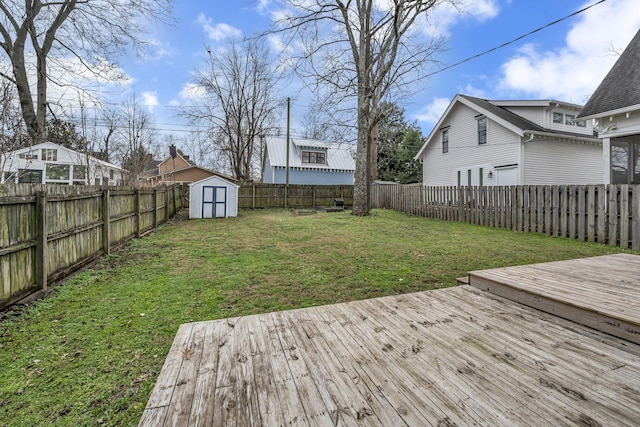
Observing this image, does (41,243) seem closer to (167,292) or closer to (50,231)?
(50,231)

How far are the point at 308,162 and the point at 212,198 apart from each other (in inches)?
502

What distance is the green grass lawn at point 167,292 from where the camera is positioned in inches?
72.4

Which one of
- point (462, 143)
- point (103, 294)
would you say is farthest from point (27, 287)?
point (462, 143)

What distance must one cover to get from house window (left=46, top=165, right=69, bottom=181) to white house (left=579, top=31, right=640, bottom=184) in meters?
24.3

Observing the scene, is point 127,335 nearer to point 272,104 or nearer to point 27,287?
point 27,287

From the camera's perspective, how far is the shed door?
40.0 feet

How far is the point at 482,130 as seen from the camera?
1430 cm

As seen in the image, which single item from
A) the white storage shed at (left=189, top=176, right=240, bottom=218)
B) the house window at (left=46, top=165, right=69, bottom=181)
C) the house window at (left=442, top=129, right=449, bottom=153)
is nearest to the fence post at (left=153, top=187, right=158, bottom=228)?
the white storage shed at (left=189, top=176, right=240, bottom=218)

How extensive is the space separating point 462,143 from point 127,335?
16.4 meters

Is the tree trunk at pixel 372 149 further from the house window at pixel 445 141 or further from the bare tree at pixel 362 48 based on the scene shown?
the bare tree at pixel 362 48

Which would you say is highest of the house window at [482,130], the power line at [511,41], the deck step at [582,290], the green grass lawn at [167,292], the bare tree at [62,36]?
the bare tree at [62,36]

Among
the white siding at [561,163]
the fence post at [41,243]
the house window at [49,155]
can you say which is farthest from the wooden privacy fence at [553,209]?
the house window at [49,155]

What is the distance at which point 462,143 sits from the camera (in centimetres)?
1538

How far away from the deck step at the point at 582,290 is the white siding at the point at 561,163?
10.4 meters
